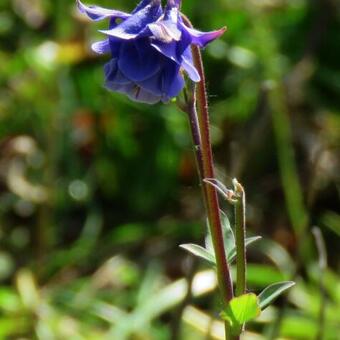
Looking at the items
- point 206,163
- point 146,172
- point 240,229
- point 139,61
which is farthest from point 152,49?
point 146,172

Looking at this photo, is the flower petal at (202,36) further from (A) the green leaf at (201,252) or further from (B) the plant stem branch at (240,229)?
(A) the green leaf at (201,252)

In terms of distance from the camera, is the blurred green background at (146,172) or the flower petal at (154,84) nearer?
the flower petal at (154,84)

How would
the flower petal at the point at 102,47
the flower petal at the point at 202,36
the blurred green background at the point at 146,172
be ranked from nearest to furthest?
the flower petal at the point at 202,36, the flower petal at the point at 102,47, the blurred green background at the point at 146,172

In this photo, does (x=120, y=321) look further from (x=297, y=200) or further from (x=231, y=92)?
(x=231, y=92)

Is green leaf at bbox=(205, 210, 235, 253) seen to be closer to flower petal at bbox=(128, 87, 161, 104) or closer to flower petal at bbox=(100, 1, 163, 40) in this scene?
flower petal at bbox=(128, 87, 161, 104)

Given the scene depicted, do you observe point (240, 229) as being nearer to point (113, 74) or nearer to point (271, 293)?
point (271, 293)

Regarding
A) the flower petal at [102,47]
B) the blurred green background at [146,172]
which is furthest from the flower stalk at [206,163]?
the blurred green background at [146,172]
